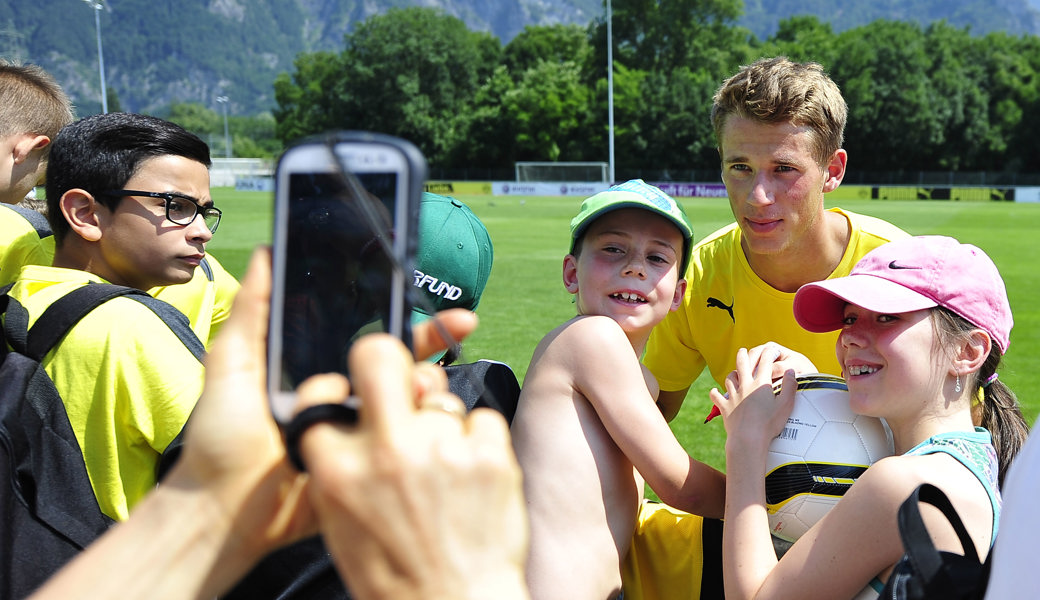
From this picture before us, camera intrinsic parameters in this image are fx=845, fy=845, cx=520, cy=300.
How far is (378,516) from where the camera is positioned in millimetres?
864

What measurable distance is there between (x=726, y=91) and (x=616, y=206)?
1683 millimetres

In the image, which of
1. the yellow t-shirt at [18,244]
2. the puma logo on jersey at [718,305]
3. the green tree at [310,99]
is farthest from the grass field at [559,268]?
the green tree at [310,99]

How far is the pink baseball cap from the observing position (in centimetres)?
215

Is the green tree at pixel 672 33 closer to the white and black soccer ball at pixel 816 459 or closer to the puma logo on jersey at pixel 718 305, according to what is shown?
the puma logo on jersey at pixel 718 305

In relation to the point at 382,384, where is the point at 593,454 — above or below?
below

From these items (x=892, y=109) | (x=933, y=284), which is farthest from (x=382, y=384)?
(x=892, y=109)

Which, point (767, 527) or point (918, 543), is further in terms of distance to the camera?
point (767, 527)

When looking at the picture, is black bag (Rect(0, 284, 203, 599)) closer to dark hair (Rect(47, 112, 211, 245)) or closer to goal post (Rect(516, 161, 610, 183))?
dark hair (Rect(47, 112, 211, 245))

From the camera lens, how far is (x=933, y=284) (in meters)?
2.16

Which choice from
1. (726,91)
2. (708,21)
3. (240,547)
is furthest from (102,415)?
(708,21)

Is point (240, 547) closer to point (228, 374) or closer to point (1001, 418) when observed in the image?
point (228, 374)

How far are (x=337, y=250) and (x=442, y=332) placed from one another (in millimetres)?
192

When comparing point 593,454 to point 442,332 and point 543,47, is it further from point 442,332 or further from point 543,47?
point 543,47

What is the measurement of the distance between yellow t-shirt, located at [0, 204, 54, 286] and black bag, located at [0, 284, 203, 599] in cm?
134
